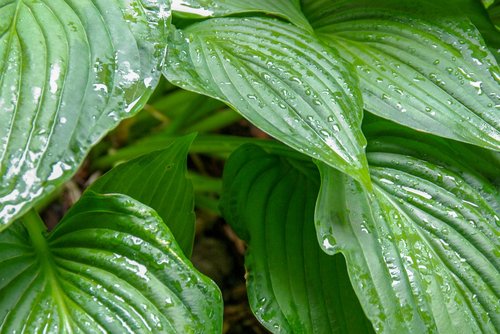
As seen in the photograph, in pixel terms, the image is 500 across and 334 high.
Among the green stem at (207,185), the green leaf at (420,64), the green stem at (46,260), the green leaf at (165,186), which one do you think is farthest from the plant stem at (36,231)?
the green stem at (207,185)

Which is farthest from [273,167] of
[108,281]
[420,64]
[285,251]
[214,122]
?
[214,122]

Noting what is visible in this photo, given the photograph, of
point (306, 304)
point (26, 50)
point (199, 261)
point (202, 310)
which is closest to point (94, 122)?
point (26, 50)

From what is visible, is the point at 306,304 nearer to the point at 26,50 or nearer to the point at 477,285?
the point at 477,285

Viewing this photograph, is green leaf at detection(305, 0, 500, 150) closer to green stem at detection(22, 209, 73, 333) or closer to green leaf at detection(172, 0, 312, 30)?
green leaf at detection(172, 0, 312, 30)

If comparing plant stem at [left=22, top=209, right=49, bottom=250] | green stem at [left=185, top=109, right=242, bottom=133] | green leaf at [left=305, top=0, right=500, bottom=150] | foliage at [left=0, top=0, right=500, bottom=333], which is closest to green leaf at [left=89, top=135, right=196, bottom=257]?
foliage at [left=0, top=0, right=500, bottom=333]

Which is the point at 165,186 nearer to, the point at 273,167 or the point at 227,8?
the point at 273,167

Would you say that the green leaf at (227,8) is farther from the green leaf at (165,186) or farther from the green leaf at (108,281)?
the green leaf at (108,281)
